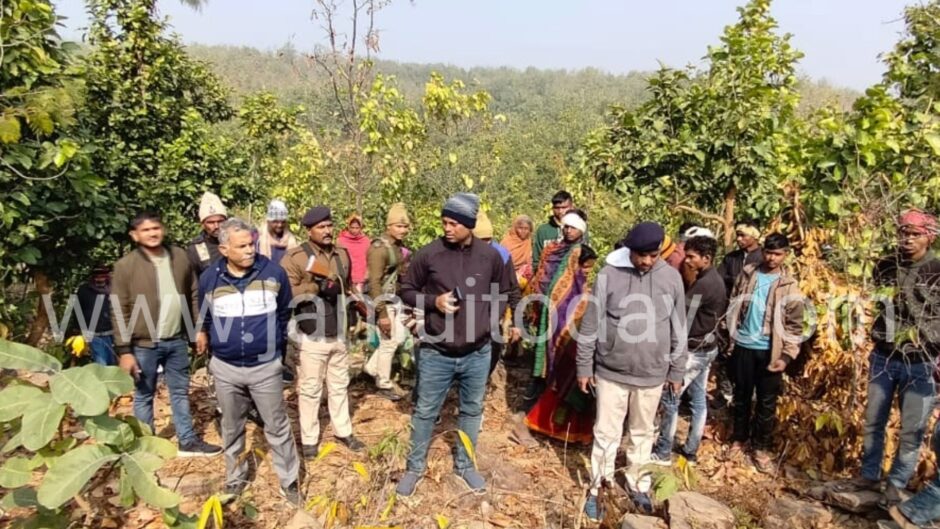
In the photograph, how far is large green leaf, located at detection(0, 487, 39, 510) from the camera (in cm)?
191

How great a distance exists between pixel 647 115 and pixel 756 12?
1.13 meters

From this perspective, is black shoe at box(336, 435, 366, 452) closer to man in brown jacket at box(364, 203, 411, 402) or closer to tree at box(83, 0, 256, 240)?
man in brown jacket at box(364, 203, 411, 402)

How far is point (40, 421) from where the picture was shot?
1.75 meters

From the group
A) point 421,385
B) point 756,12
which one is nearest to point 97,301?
point 421,385

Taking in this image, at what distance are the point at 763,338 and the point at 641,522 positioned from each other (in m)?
1.66

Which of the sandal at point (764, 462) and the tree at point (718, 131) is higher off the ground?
the tree at point (718, 131)

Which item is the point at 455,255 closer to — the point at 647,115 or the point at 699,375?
the point at 699,375

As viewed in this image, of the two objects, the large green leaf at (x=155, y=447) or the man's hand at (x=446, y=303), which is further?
the man's hand at (x=446, y=303)

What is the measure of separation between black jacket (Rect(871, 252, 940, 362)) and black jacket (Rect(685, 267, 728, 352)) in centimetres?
89

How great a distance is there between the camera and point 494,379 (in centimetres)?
553

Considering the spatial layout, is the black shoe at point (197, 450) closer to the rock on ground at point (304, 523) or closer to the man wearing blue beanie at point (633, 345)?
the rock on ground at point (304, 523)

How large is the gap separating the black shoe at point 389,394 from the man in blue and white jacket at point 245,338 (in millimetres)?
1768

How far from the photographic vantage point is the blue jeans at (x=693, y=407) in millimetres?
3967

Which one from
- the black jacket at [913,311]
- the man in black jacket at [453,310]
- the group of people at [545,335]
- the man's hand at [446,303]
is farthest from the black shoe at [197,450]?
the black jacket at [913,311]
